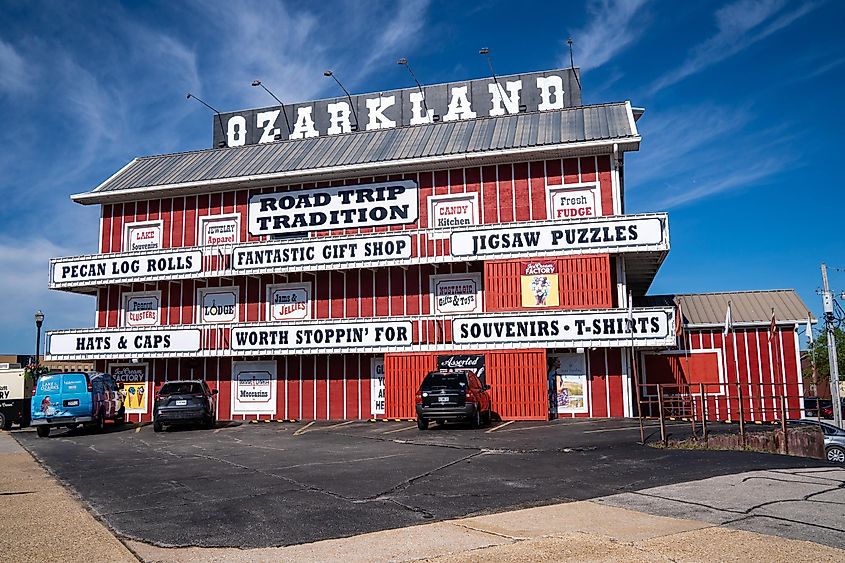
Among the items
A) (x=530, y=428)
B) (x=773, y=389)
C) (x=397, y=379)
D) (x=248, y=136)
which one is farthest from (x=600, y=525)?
(x=248, y=136)

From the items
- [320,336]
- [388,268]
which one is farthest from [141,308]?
[388,268]

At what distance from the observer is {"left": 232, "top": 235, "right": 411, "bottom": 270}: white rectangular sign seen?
27.8 metres

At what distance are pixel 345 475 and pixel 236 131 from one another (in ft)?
95.4

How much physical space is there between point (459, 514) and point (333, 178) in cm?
2269

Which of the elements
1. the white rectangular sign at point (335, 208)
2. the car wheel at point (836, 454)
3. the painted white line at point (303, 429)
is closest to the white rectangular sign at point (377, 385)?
the painted white line at point (303, 429)

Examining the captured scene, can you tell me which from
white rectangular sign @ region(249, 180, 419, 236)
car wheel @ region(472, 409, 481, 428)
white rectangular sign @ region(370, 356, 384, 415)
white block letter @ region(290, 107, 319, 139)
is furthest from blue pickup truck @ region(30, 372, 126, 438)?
white block letter @ region(290, 107, 319, 139)

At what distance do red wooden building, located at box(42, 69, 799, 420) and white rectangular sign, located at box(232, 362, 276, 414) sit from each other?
6cm

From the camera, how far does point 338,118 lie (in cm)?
3697

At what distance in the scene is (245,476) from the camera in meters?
12.6

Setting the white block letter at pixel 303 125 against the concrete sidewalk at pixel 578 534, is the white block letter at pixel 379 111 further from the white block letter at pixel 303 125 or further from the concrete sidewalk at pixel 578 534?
the concrete sidewalk at pixel 578 534

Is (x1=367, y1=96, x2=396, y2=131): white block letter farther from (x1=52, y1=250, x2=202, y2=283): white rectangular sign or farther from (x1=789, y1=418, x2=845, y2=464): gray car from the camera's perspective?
(x1=789, y1=418, x2=845, y2=464): gray car

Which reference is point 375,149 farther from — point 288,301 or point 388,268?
point 288,301

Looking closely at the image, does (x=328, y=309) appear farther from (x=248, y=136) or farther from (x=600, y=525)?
(x=600, y=525)

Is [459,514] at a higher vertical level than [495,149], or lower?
lower
